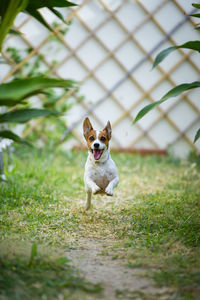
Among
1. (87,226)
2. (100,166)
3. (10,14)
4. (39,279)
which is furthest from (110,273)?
(10,14)

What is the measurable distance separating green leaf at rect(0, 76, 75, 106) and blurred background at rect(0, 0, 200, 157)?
2984 mm

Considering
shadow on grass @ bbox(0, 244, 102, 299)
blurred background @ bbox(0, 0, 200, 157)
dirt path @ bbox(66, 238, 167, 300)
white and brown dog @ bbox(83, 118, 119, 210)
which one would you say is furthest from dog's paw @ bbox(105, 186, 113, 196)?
blurred background @ bbox(0, 0, 200, 157)

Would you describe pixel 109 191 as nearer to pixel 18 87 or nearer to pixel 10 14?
pixel 18 87

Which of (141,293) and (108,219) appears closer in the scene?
(141,293)

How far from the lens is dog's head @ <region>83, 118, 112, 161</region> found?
2.07 m

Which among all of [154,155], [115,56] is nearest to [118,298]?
[154,155]

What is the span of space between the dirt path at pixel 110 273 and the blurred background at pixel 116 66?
2.79 meters

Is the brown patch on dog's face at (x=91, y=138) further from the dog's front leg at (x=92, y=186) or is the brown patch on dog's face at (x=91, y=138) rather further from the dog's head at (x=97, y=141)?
the dog's front leg at (x=92, y=186)

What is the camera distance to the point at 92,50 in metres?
4.36

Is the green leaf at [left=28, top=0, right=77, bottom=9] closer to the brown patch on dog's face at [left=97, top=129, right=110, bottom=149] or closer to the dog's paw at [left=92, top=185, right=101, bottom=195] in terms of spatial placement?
the brown patch on dog's face at [left=97, top=129, right=110, bottom=149]

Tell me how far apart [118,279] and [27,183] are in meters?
1.62

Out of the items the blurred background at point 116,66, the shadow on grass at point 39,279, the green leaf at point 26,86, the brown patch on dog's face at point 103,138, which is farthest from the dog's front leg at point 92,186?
the blurred background at point 116,66

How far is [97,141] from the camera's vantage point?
2.08 m

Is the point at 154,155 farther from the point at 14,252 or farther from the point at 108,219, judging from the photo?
the point at 14,252
